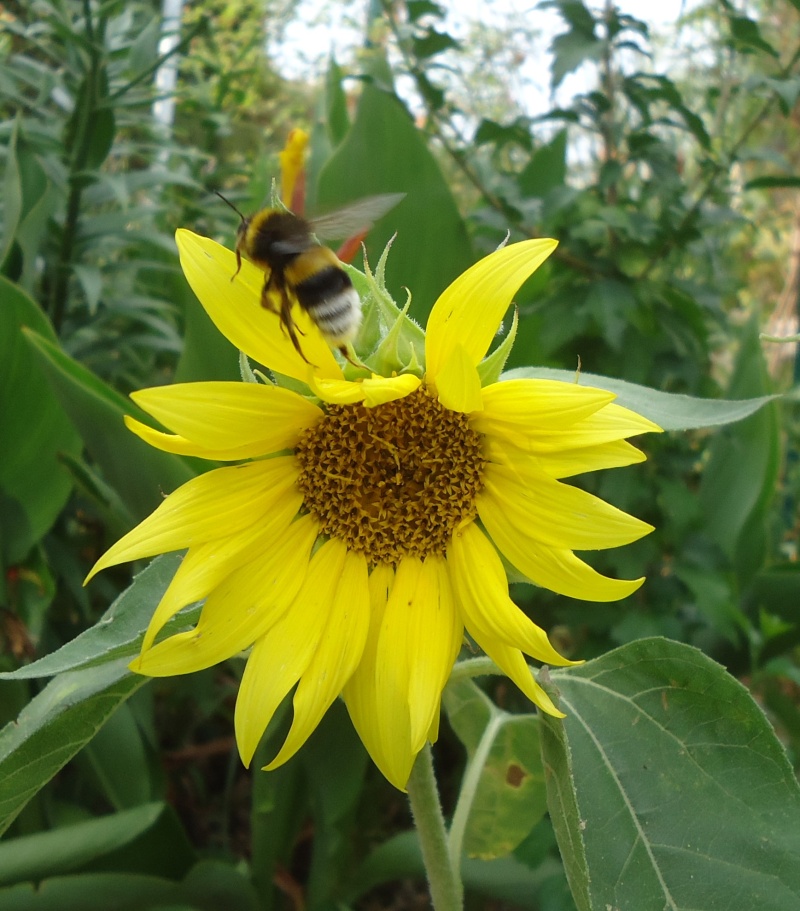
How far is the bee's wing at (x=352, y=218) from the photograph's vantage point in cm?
65

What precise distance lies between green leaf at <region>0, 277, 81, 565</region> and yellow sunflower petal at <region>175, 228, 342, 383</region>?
1.34 ft

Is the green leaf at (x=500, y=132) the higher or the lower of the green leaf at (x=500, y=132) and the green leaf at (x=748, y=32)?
the lower

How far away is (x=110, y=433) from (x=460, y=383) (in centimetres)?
41

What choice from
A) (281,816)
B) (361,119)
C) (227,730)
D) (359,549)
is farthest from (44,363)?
(227,730)

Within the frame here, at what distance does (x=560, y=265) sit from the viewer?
1135 millimetres

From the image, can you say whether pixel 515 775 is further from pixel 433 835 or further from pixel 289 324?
pixel 289 324

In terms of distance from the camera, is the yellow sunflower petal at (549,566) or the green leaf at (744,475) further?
the green leaf at (744,475)

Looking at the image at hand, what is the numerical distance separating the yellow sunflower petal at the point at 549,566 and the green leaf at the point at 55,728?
0.84 ft

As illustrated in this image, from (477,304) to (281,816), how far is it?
73 cm

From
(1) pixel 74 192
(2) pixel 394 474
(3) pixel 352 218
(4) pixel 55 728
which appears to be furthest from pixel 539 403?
(1) pixel 74 192

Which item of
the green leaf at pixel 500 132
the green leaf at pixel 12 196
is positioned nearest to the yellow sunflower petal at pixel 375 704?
the green leaf at pixel 12 196

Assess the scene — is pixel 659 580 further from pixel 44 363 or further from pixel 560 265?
pixel 44 363

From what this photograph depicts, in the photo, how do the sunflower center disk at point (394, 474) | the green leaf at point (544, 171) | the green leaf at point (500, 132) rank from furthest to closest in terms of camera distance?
the green leaf at point (544, 171) < the green leaf at point (500, 132) < the sunflower center disk at point (394, 474)

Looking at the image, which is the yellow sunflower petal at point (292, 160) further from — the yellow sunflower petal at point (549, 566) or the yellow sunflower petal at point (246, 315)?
the yellow sunflower petal at point (549, 566)
